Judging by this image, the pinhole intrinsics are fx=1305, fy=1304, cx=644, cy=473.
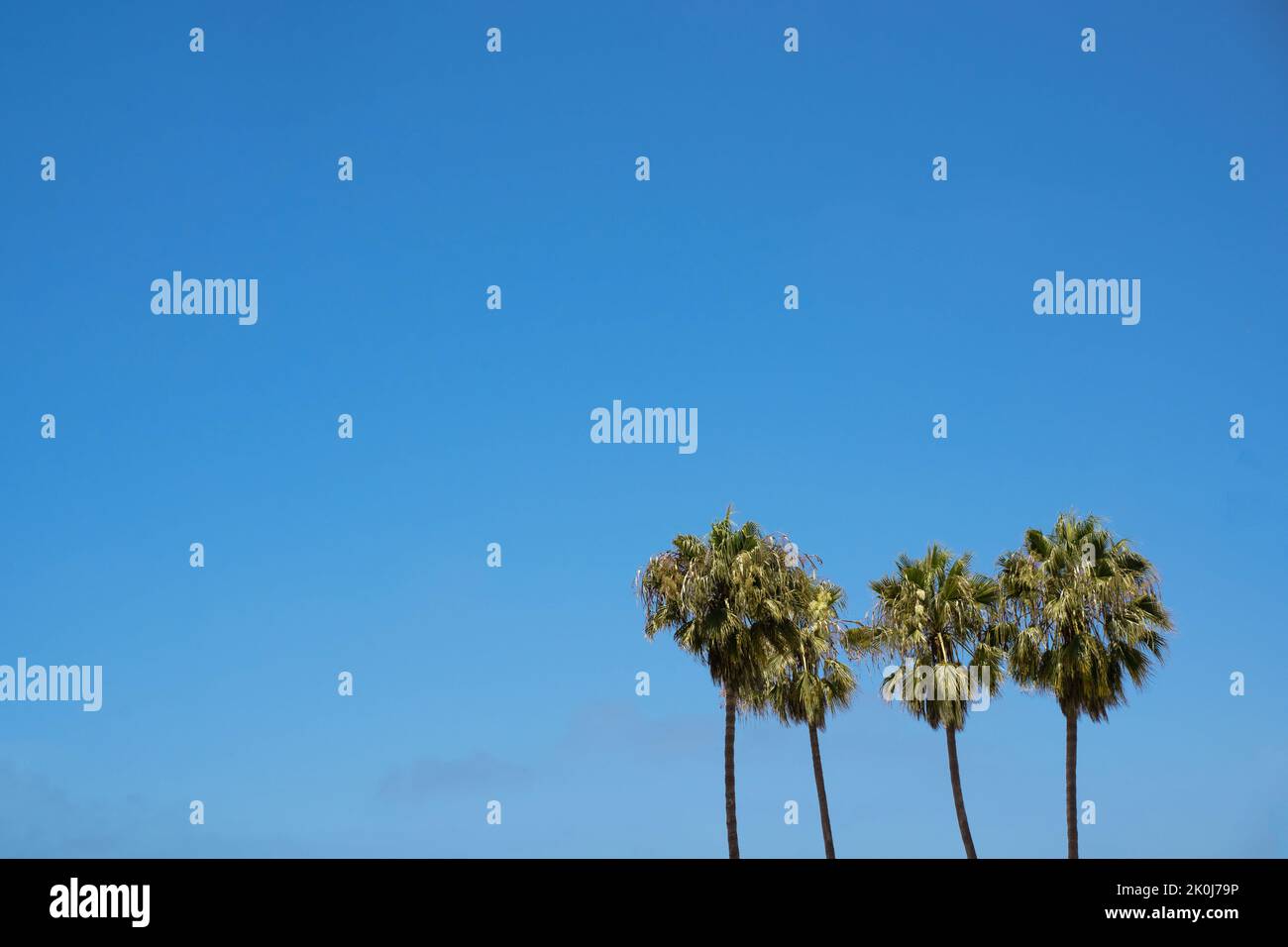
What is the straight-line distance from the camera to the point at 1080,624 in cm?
4638

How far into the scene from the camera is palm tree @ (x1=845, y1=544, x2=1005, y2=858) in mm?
48844

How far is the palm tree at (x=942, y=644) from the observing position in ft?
160

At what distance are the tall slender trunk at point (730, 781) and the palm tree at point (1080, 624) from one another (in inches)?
422

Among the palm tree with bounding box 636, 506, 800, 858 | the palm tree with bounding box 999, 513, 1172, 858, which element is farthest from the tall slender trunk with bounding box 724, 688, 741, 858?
the palm tree with bounding box 999, 513, 1172, 858

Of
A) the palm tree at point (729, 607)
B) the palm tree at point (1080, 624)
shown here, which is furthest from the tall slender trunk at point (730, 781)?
the palm tree at point (1080, 624)

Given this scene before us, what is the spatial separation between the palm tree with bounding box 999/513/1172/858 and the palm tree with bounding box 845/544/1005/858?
129 cm

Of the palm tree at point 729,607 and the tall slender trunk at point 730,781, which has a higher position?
the palm tree at point 729,607

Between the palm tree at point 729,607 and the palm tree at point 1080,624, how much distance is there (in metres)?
9.31

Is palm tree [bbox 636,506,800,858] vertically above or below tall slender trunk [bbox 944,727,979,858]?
above

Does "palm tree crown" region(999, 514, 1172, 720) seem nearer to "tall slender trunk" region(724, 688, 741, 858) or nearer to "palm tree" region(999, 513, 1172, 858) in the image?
"palm tree" region(999, 513, 1172, 858)

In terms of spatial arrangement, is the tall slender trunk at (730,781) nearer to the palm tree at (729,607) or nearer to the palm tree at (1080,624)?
the palm tree at (729,607)
